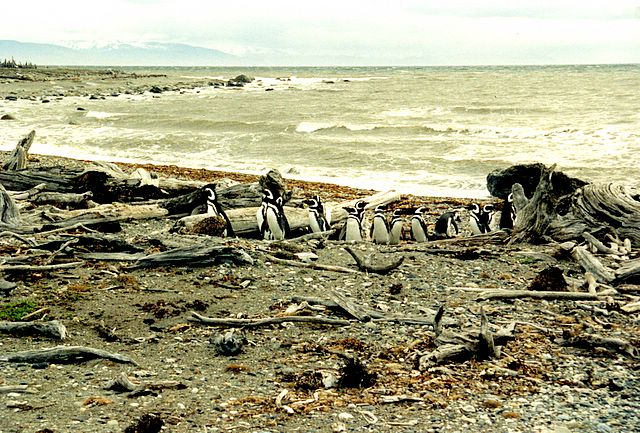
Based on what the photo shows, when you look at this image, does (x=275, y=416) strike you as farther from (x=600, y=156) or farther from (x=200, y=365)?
(x=600, y=156)

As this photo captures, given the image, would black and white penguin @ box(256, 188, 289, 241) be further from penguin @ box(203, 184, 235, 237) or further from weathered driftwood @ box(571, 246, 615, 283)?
weathered driftwood @ box(571, 246, 615, 283)

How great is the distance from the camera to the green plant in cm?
732

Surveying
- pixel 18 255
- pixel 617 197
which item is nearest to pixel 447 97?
pixel 617 197

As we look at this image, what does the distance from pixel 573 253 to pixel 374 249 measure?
2.91m

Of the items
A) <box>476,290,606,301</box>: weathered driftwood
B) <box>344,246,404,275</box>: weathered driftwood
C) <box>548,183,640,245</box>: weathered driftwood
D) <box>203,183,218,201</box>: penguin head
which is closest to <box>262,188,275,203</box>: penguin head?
<box>203,183,218,201</box>: penguin head

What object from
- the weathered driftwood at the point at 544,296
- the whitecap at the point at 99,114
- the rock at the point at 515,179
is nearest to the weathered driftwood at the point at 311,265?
the weathered driftwood at the point at 544,296

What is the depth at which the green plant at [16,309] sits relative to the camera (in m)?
7.32

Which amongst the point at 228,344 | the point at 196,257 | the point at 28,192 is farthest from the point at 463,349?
the point at 28,192

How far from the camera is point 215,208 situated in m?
11.9

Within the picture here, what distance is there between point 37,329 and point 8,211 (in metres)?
4.59

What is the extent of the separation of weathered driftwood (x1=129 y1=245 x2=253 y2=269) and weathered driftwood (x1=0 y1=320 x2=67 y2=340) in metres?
2.08

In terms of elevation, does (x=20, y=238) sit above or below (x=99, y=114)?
above

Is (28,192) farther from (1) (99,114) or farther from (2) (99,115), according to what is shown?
(1) (99,114)

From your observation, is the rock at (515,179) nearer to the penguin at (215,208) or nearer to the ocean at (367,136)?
the ocean at (367,136)
